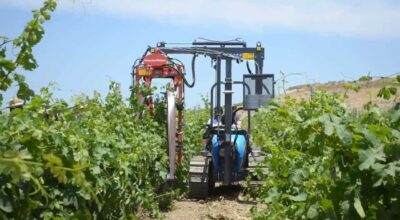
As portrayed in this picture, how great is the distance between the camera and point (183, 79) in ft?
31.3

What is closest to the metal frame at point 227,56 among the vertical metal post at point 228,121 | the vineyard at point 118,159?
the vertical metal post at point 228,121

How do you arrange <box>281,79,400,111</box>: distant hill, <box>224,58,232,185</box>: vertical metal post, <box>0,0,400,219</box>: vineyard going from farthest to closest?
<box>224,58,232,185</box>: vertical metal post → <box>281,79,400,111</box>: distant hill → <box>0,0,400,219</box>: vineyard

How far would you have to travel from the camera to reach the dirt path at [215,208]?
824 centimetres

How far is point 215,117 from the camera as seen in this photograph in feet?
33.7

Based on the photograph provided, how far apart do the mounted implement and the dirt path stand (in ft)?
0.80

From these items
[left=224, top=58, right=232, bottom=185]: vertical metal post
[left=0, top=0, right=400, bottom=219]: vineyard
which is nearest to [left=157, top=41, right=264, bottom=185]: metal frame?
[left=224, top=58, right=232, bottom=185]: vertical metal post

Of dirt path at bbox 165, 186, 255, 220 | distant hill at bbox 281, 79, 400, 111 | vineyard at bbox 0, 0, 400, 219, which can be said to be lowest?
dirt path at bbox 165, 186, 255, 220

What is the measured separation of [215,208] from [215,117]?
193 cm

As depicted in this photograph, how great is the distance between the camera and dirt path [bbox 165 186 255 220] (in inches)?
324

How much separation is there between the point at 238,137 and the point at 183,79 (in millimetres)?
1388

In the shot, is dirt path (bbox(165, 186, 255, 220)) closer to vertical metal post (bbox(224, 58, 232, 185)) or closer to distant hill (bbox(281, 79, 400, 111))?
vertical metal post (bbox(224, 58, 232, 185))

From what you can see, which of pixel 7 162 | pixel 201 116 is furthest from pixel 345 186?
pixel 201 116

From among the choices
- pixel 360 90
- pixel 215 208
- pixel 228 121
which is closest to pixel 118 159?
pixel 360 90

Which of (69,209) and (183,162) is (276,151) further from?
(183,162)
